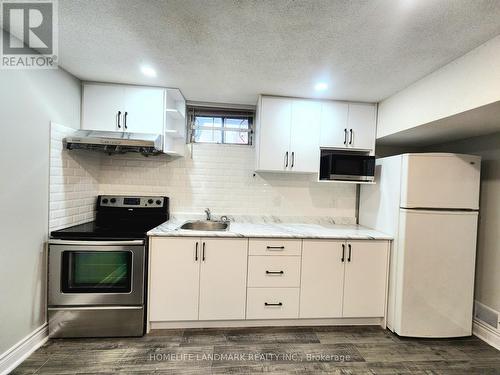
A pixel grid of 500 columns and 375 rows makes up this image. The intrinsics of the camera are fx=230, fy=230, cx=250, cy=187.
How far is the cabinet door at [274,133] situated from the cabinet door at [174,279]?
46.1 inches

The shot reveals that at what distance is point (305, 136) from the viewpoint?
2.65 meters

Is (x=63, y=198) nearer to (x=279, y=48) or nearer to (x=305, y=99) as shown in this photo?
(x=279, y=48)

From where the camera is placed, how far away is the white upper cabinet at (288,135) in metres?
2.60

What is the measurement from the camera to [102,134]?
223 cm

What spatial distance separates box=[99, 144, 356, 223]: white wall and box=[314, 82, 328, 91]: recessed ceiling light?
0.98m

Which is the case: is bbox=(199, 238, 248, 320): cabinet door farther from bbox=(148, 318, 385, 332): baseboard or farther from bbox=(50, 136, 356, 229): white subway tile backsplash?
bbox=(50, 136, 356, 229): white subway tile backsplash

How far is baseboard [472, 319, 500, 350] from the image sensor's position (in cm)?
212

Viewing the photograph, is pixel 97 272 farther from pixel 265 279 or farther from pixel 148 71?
pixel 148 71

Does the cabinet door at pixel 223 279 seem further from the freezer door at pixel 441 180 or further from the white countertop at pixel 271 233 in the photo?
the freezer door at pixel 441 180

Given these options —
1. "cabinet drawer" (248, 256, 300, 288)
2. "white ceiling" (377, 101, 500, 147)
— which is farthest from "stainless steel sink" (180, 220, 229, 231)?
"white ceiling" (377, 101, 500, 147)

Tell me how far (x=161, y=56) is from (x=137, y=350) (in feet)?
7.99

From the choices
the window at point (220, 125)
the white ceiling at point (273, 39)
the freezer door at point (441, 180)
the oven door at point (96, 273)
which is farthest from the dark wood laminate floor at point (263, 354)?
Answer: the white ceiling at point (273, 39)

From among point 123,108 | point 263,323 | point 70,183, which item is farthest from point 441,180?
point 70,183

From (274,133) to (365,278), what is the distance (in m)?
1.80
